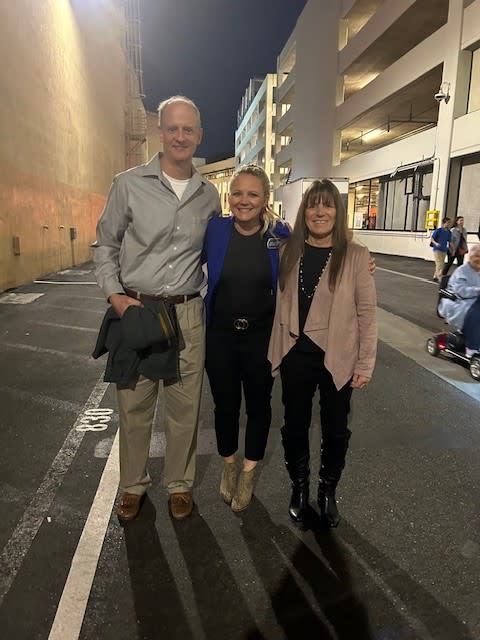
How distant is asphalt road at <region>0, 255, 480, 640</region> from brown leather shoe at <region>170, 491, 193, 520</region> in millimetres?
55

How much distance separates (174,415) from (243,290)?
0.88 meters

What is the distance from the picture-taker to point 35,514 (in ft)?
9.04

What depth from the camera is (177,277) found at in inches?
102

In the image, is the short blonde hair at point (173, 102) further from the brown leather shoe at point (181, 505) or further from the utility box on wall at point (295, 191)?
the utility box on wall at point (295, 191)

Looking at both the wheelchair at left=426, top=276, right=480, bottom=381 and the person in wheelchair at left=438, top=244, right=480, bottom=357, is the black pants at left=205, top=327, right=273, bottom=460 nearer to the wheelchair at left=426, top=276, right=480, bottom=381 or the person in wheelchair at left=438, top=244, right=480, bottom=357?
the wheelchair at left=426, top=276, right=480, bottom=381

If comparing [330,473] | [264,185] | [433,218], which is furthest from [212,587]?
[433,218]

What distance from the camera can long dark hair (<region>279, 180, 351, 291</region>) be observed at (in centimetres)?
245

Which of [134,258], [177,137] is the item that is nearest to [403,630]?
[134,258]

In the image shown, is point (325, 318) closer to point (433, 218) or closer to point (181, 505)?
point (181, 505)

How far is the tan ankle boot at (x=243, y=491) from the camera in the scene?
9.32 ft

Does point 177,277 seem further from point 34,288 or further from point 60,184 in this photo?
point 60,184

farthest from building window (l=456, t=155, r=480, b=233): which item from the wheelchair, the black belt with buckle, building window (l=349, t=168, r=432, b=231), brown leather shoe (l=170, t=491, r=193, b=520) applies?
brown leather shoe (l=170, t=491, r=193, b=520)

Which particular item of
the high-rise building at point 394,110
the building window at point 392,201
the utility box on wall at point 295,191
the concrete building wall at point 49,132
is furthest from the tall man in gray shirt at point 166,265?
the building window at point 392,201

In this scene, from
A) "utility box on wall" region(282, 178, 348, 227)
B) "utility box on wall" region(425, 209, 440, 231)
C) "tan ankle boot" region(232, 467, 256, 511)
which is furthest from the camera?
"utility box on wall" region(282, 178, 348, 227)
